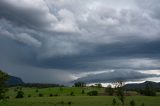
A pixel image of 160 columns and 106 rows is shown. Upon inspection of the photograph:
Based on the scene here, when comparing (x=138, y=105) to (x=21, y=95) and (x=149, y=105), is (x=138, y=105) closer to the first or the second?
(x=149, y=105)

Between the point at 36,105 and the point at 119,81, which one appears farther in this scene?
the point at 119,81

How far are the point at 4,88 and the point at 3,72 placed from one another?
768 cm

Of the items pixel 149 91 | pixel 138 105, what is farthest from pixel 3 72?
pixel 149 91

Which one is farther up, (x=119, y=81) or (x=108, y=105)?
(x=119, y=81)

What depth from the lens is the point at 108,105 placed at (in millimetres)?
124688

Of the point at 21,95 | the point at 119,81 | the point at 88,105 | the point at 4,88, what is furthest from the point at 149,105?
the point at 21,95

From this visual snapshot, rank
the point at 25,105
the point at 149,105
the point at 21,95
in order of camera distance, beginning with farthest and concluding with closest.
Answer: the point at 21,95 → the point at 149,105 → the point at 25,105

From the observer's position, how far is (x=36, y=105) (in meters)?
118

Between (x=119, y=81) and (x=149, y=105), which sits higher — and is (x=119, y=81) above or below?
above

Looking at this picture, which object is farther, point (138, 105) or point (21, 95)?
point (21, 95)

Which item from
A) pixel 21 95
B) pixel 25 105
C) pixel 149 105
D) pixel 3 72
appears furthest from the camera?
pixel 21 95

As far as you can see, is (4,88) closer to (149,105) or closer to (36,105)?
(36,105)

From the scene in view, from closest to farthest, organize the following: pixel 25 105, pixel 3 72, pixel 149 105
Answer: pixel 25 105, pixel 149 105, pixel 3 72

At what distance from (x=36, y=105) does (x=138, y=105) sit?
36.8 meters
